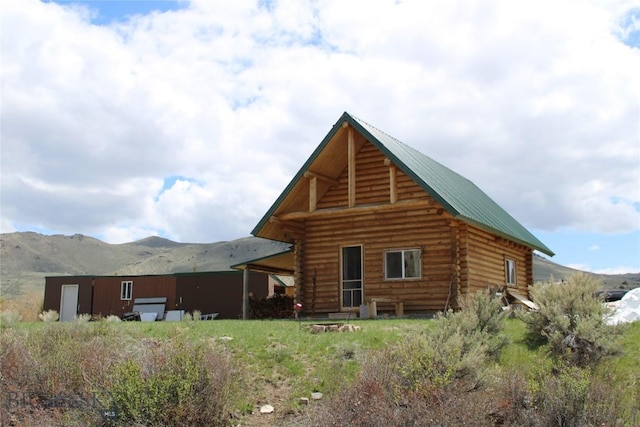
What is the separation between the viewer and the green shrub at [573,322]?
12.2 metres

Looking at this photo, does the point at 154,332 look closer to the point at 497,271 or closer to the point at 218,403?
the point at 218,403

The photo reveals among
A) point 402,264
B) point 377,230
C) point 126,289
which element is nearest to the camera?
point 402,264

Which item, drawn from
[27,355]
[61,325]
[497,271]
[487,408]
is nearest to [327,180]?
[497,271]

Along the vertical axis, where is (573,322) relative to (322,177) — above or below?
below

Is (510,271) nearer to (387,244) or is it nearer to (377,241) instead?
(387,244)

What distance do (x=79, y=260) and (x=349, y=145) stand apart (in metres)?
83.9

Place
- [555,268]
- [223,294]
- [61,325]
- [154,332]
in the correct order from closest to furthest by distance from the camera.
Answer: [61,325], [154,332], [223,294], [555,268]

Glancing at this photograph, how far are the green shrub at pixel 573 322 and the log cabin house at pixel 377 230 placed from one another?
556 cm

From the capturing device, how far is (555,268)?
97.2 m

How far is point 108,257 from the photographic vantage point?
328 ft

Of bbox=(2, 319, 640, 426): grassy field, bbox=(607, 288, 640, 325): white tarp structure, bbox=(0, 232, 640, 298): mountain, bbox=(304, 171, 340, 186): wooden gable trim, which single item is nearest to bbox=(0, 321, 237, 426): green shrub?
bbox=(2, 319, 640, 426): grassy field

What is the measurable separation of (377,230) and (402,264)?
4.40 feet

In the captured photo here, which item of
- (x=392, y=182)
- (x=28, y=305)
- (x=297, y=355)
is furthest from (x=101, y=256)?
(x=297, y=355)

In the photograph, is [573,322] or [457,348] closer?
[457,348]
